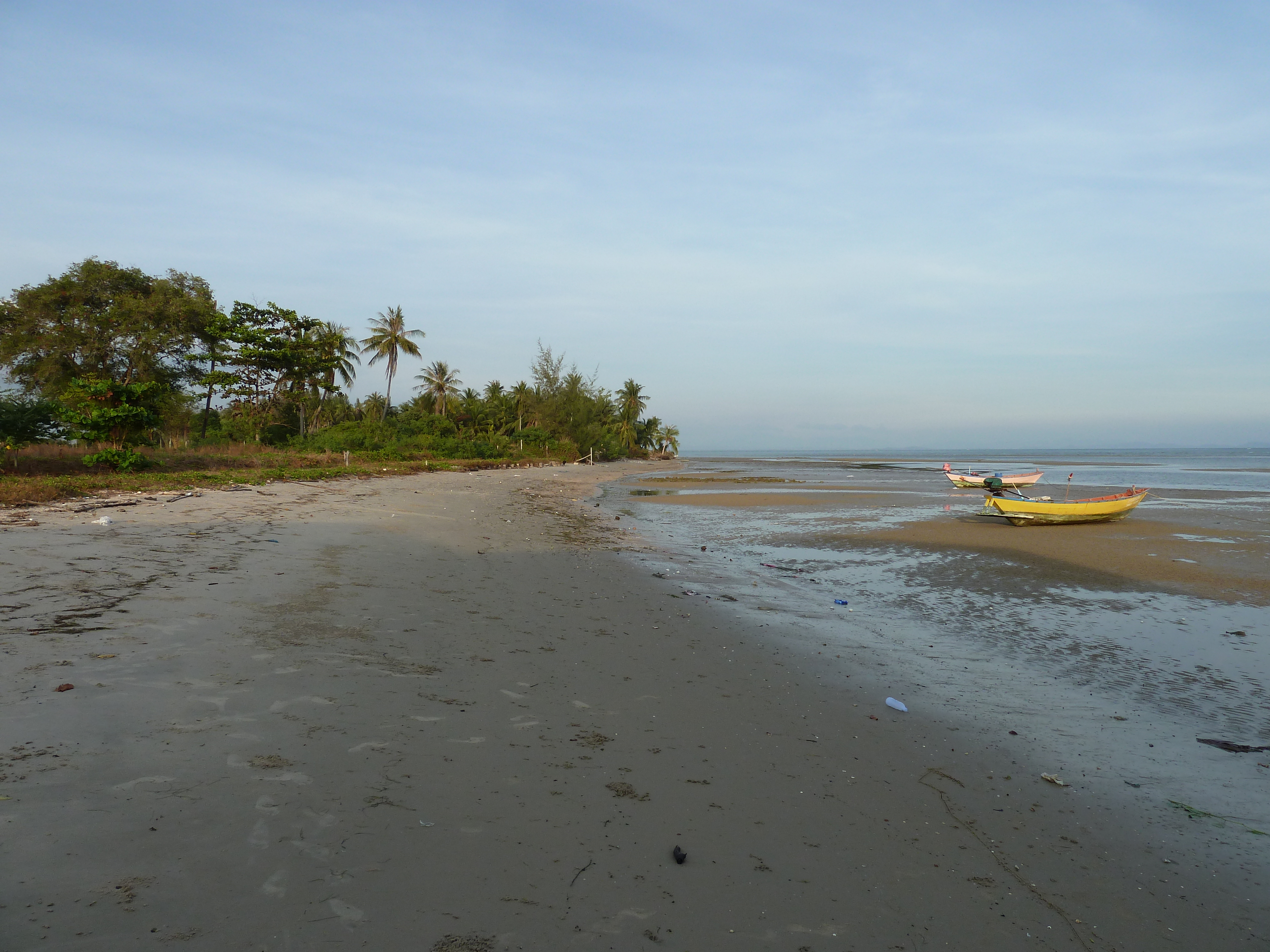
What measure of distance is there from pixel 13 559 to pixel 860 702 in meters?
8.69

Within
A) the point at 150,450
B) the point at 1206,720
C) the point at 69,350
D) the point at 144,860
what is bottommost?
the point at 1206,720

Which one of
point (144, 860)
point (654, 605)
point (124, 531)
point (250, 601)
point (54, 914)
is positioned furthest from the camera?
point (124, 531)

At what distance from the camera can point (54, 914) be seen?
2.23 meters

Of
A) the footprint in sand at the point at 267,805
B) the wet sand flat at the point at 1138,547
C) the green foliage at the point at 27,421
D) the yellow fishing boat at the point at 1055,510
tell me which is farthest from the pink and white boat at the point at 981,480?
the green foliage at the point at 27,421

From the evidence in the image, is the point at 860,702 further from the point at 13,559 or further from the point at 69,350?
the point at 69,350

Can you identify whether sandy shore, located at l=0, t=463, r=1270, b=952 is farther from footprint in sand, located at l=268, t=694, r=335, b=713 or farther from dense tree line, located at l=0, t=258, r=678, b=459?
dense tree line, located at l=0, t=258, r=678, b=459

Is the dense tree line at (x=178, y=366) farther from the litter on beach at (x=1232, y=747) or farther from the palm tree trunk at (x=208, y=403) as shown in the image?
the litter on beach at (x=1232, y=747)

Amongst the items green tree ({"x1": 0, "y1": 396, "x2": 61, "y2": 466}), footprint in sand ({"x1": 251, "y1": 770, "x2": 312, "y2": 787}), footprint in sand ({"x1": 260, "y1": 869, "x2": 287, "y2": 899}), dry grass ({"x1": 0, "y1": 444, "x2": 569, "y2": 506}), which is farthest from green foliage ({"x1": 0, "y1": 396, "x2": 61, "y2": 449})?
footprint in sand ({"x1": 260, "y1": 869, "x2": 287, "y2": 899})

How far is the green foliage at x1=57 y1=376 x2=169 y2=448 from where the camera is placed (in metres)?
17.8

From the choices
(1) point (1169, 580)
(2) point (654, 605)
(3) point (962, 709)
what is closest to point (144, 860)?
(3) point (962, 709)

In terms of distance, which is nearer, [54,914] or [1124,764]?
[54,914]

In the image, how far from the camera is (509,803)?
3.29 meters

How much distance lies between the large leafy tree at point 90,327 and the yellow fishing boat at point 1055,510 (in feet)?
124

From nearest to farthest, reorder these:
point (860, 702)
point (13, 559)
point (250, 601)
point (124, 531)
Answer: point (860, 702), point (250, 601), point (13, 559), point (124, 531)
